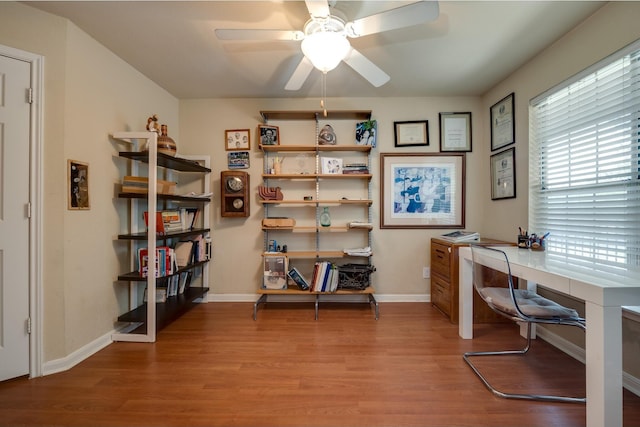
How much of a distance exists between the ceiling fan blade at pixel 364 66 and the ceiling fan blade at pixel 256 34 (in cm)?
33

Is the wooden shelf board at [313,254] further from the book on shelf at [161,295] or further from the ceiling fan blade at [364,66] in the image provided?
the ceiling fan blade at [364,66]

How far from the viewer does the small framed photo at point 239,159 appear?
9.55ft

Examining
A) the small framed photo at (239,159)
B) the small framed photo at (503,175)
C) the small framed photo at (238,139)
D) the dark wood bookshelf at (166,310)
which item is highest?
the small framed photo at (238,139)

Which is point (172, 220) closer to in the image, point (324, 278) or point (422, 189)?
point (324, 278)

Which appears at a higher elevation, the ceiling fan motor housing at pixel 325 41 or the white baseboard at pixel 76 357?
the ceiling fan motor housing at pixel 325 41

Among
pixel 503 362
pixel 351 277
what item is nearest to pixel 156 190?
pixel 351 277

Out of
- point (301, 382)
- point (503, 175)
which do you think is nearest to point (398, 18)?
point (503, 175)

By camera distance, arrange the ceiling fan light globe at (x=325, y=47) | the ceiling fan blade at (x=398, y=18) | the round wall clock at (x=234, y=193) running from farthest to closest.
Answer: the round wall clock at (x=234, y=193) < the ceiling fan light globe at (x=325, y=47) < the ceiling fan blade at (x=398, y=18)

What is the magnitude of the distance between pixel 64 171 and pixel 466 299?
2.98 meters

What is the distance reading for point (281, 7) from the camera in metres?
1.58

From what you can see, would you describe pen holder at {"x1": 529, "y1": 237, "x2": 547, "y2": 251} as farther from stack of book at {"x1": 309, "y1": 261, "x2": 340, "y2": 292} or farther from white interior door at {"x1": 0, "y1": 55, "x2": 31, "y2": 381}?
white interior door at {"x1": 0, "y1": 55, "x2": 31, "y2": 381}

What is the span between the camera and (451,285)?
2371 millimetres

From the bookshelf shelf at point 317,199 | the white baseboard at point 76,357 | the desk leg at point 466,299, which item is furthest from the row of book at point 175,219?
the desk leg at point 466,299

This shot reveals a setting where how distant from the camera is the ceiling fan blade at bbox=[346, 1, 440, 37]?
4.03 feet
